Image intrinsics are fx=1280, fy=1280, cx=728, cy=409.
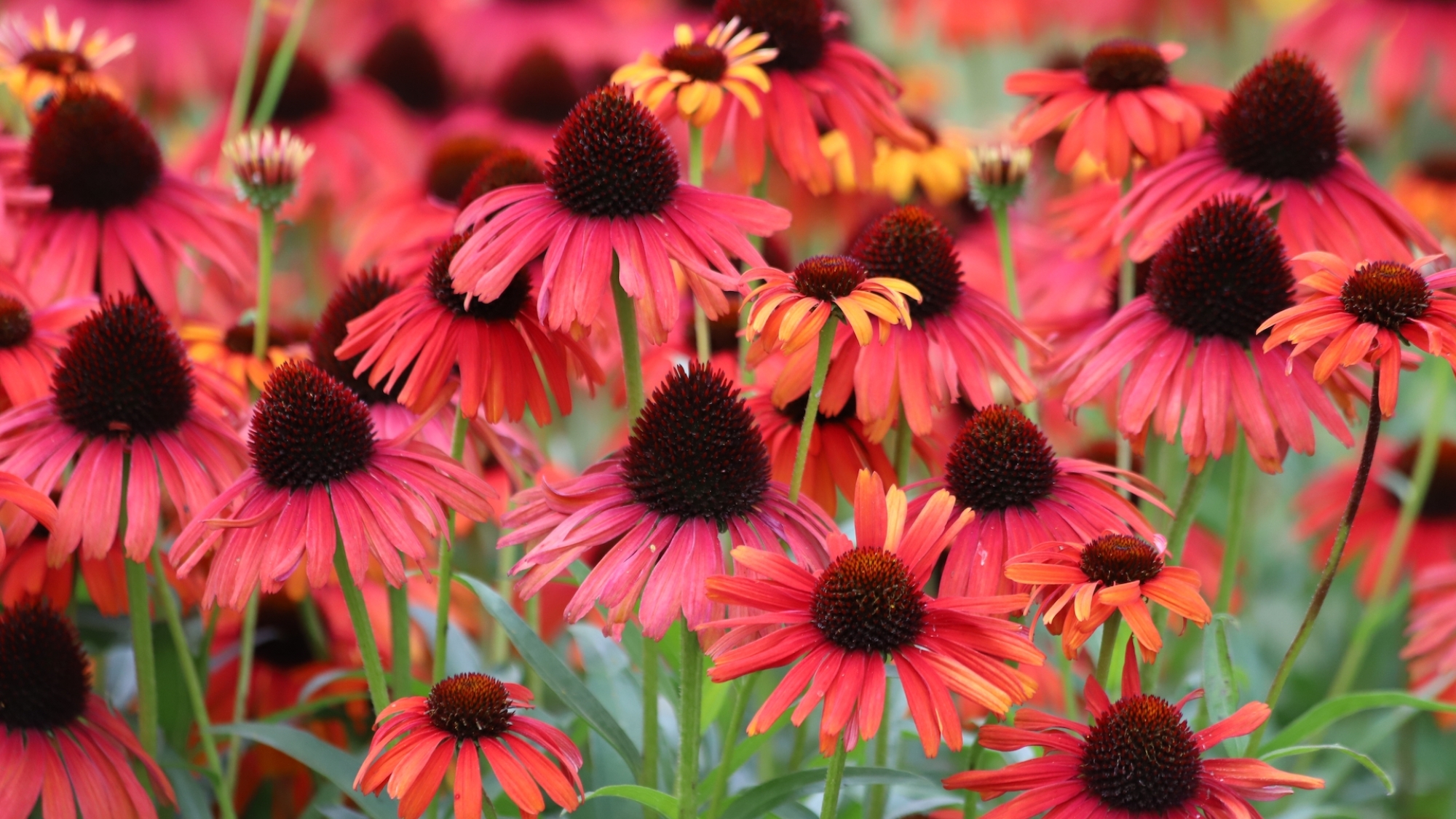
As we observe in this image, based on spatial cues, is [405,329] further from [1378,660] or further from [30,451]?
[1378,660]

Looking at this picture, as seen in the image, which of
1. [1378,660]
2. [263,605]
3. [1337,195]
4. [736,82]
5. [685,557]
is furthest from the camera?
[1378,660]

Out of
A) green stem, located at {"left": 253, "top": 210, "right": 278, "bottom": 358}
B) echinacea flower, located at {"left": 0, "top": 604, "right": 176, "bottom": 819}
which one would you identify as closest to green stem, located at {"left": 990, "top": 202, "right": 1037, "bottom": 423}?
green stem, located at {"left": 253, "top": 210, "right": 278, "bottom": 358}

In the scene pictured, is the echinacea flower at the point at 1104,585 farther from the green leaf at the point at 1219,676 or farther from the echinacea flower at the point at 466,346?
the echinacea flower at the point at 466,346

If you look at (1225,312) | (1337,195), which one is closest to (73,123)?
(1225,312)

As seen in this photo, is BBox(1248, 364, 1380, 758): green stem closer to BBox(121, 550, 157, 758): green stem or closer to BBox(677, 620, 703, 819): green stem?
BBox(677, 620, 703, 819): green stem

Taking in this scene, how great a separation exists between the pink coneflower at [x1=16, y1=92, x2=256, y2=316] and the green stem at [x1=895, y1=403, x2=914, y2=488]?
969mm

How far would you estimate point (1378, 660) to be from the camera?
2.49 m

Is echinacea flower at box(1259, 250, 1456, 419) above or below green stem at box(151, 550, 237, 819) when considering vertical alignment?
above

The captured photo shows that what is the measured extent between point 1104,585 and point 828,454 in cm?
43

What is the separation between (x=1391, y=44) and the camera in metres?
3.02

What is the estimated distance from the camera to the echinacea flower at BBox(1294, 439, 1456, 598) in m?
2.39

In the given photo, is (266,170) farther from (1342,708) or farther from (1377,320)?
(1342,708)

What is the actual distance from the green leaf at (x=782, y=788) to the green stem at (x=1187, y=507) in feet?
1.45

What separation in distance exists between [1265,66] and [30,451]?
5.04ft
